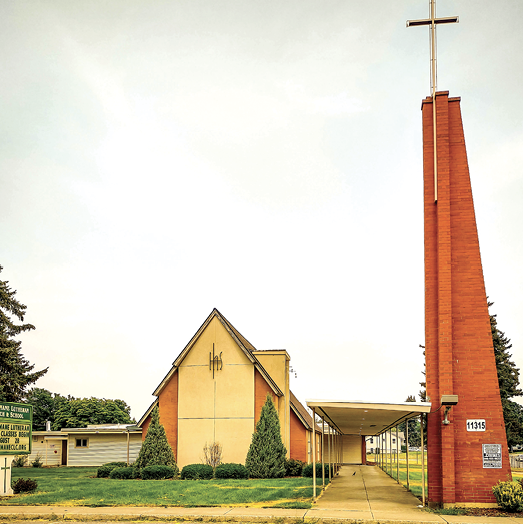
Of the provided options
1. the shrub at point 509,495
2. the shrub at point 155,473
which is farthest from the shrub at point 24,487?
the shrub at point 509,495

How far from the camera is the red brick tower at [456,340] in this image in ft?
58.5

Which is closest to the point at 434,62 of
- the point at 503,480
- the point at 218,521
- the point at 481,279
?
the point at 481,279

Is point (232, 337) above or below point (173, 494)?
above

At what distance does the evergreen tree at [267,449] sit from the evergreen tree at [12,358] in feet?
65.4

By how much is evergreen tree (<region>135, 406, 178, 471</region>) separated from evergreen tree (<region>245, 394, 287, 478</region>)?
14.2 ft

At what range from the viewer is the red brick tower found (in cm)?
1784

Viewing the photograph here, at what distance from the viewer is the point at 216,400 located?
33.2 meters

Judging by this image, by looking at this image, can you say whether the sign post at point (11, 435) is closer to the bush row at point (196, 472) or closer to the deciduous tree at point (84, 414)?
the bush row at point (196, 472)

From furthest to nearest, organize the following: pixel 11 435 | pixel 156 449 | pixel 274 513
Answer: pixel 156 449
pixel 11 435
pixel 274 513

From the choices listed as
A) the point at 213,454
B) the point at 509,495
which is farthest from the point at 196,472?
the point at 509,495

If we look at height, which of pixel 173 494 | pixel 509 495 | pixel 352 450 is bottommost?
pixel 352 450

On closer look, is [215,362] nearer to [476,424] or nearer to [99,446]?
[99,446]

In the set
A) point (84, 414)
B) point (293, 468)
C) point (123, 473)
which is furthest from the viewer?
point (84, 414)

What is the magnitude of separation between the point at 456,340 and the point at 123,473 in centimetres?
1977
